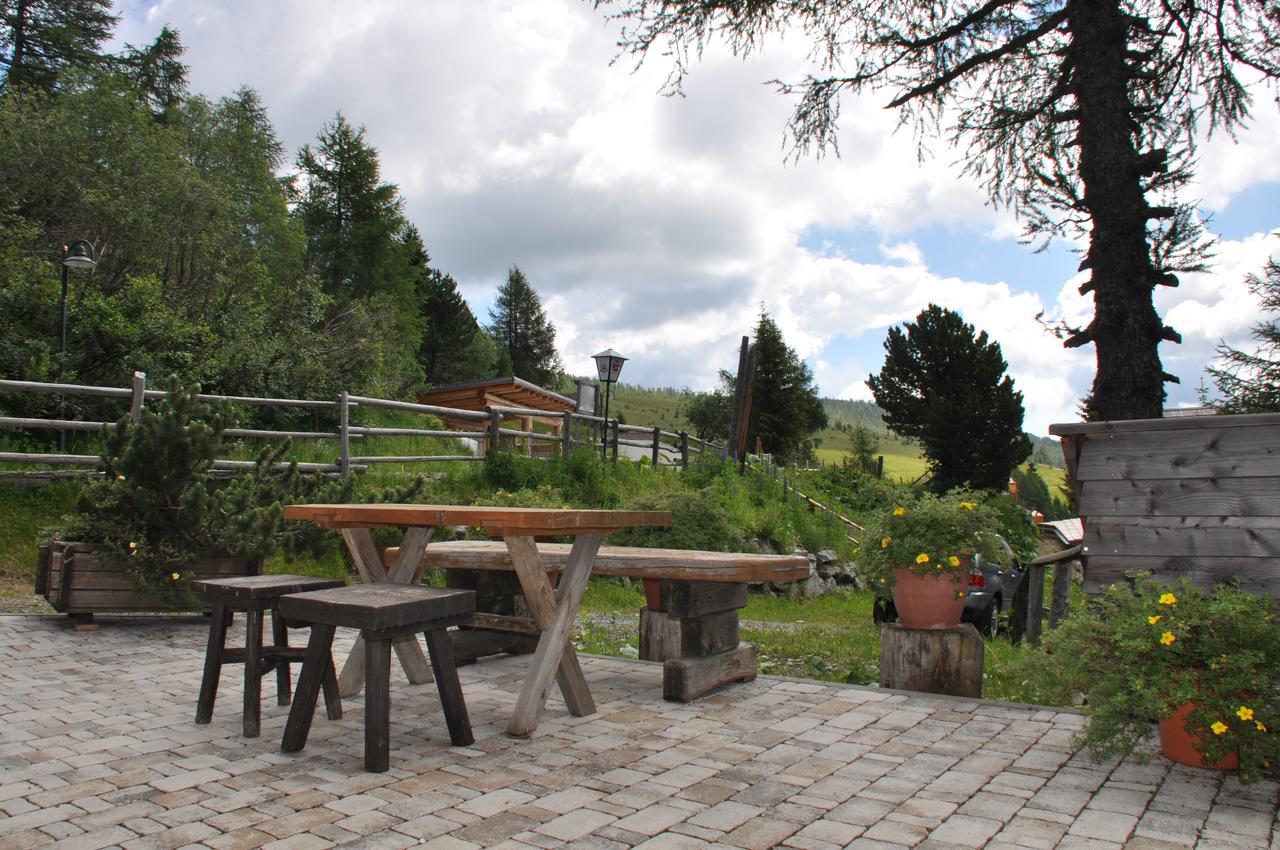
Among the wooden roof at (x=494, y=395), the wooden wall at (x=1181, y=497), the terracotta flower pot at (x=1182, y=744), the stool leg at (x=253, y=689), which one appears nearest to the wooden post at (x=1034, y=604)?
the wooden wall at (x=1181, y=497)

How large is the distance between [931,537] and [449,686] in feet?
8.49

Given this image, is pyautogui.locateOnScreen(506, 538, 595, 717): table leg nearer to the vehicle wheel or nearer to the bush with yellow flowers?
the bush with yellow flowers

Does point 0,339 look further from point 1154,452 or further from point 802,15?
point 1154,452

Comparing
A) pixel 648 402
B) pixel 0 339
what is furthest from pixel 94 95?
pixel 648 402

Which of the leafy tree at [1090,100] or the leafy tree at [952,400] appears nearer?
the leafy tree at [1090,100]

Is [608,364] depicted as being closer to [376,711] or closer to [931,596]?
[931,596]

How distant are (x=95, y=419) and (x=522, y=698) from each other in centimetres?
1048

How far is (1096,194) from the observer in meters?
9.32

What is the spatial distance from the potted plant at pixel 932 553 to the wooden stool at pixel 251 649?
2.85 m

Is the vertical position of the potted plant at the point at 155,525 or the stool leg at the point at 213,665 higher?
the potted plant at the point at 155,525

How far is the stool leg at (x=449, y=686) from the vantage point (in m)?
3.55

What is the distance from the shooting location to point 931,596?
4.64 metres

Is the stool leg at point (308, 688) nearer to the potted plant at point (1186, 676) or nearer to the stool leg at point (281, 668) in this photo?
the stool leg at point (281, 668)

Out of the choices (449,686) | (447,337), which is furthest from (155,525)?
(447,337)
